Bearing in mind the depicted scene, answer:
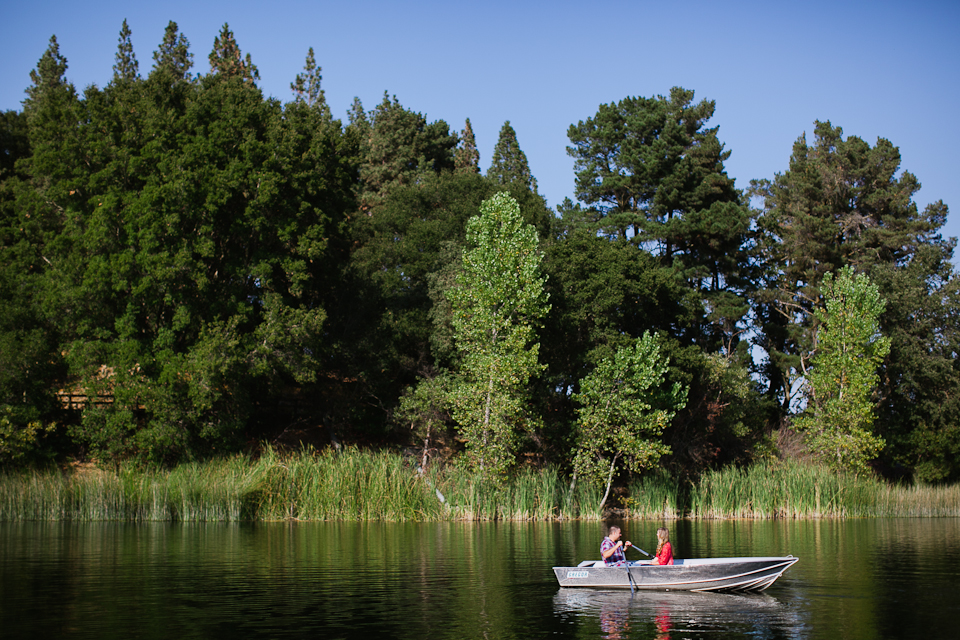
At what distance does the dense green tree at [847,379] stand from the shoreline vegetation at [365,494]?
7241 mm

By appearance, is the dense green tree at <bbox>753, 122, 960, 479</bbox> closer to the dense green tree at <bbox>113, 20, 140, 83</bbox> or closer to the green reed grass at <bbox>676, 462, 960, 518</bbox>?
the green reed grass at <bbox>676, 462, 960, 518</bbox>

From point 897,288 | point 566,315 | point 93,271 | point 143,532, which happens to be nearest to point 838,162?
point 897,288

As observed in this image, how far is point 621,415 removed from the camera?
134ft

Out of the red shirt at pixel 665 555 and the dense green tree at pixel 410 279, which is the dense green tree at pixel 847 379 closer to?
the dense green tree at pixel 410 279

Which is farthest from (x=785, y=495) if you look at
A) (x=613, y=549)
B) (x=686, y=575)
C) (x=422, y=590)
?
(x=422, y=590)

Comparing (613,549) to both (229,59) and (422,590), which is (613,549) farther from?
(229,59)

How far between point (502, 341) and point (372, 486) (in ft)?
30.6

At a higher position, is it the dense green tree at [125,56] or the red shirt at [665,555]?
the dense green tree at [125,56]

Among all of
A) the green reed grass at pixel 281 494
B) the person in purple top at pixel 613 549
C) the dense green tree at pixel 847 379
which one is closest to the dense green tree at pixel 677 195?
the dense green tree at pixel 847 379

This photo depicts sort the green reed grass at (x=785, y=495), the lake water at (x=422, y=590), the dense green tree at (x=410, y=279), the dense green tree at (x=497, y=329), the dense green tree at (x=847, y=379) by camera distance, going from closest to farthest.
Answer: the lake water at (x=422, y=590) < the green reed grass at (x=785, y=495) < the dense green tree at (x=497, y=329) < the dense green tree at (x=847, y=379) < the dense green tree at (x=410, y=279)

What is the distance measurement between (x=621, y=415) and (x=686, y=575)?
2335 cm

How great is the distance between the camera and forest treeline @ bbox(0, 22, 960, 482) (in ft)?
134

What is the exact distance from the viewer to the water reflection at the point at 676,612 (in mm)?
13781

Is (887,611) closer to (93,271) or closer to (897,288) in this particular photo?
(93,271)
